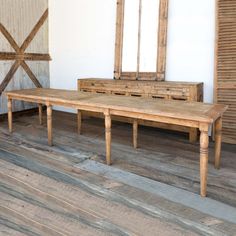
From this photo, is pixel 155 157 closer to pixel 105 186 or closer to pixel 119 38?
pixel 105 186

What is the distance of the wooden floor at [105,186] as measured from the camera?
79.0 inches

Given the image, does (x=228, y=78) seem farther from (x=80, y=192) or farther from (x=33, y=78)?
(x=33, y=78)

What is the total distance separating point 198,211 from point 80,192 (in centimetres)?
→ 99

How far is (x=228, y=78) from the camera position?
3748 mm

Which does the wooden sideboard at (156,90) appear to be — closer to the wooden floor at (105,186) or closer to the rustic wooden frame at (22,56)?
the wooden floor at (105,186)

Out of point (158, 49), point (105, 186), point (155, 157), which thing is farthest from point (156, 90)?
point (105, 186)

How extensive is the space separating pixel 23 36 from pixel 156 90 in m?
3.03

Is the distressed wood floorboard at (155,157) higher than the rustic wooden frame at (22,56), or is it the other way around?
the rustic wooden frame at (22,56)

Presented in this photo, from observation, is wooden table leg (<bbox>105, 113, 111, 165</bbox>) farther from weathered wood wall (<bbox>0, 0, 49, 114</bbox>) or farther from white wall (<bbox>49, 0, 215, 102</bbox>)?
weathered wood wall (<bbox>0, 0, 49, 114</bbox>)

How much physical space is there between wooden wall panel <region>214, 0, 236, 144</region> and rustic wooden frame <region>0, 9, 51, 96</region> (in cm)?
350

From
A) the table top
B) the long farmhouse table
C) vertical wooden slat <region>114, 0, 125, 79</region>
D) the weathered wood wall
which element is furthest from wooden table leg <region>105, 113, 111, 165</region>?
the weathered wood wall

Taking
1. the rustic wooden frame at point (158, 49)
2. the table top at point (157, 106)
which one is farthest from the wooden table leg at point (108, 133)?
the rustic wooden frame at point (158, 49)

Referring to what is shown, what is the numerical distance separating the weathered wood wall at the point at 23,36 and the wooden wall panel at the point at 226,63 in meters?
3.49

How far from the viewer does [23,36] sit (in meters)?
5.46
